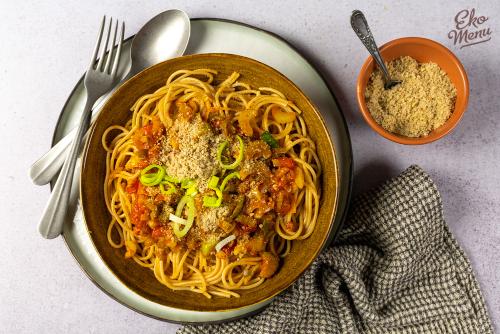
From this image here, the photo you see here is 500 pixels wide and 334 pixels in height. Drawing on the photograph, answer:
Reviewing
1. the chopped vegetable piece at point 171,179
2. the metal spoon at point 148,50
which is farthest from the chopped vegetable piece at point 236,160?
the metal spoon at point 148,50

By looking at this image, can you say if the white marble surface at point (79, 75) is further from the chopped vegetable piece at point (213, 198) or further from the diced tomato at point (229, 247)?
the chopped vegetable piece at point (213, 198)

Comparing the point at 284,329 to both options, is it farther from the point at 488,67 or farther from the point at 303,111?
the point at 488,67

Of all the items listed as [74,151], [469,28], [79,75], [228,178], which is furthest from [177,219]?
[469,28]

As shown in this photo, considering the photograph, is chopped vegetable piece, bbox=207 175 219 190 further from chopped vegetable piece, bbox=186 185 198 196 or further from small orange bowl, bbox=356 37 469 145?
small orange bowl, bbox=356 37 469 145

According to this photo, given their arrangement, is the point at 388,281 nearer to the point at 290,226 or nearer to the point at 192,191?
the point at 290,226

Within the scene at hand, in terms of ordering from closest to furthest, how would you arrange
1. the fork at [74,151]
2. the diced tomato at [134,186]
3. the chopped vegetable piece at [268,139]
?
the chopped vegetable piece at [268,139], the diced tomato at [134,186], the fork at [74,151]

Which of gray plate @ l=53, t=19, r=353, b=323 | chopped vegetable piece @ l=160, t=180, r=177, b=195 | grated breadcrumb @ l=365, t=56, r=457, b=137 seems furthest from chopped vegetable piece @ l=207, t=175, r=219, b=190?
grated breadcrumb @ l=365, t=56, r=457, b=137
